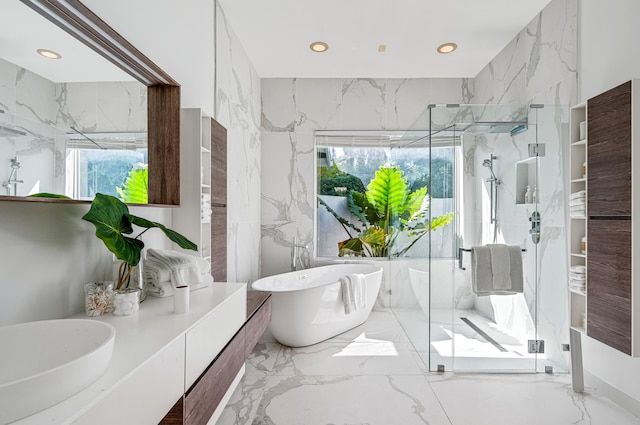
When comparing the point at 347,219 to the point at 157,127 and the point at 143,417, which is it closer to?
the point at 157,127

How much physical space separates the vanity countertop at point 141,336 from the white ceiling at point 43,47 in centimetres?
84

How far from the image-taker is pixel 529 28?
10.4ft

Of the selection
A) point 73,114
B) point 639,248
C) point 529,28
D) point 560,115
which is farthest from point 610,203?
point 73,114

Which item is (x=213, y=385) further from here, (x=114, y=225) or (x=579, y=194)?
(x=579, y=194)

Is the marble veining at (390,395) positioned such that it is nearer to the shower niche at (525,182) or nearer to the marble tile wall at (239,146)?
the marble tile wall at (239,146)

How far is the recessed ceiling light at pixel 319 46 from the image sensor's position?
344cm

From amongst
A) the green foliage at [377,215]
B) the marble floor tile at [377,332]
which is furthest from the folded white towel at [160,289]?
the green foliage at [377,215]

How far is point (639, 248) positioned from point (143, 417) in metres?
2.21

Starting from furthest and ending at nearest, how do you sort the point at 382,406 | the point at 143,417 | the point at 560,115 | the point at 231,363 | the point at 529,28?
the point at 529,28 < the point at 560,115 < the point at 382,406 < the point at 231,363 < the point at 143,417

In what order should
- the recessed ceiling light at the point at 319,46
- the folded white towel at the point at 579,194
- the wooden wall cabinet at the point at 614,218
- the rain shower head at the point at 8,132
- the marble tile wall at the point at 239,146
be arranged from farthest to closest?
the recessed ceiling light at the point at 319,46
the marble tile wall at the point at 239,146
the folded white towel at the point at 579,194
the wooden wall cabinet at the point at 614,218
the rain shower head at the point at 8,132

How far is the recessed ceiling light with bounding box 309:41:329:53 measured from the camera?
11.3ft

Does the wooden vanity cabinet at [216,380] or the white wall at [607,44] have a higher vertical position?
the white wall at [607,44]

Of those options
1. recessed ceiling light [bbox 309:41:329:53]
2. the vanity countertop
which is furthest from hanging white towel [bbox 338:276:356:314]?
recessed ceiling light [bbox 309:41:329:53]

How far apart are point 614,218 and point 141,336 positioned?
2275mm
